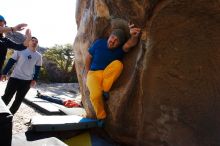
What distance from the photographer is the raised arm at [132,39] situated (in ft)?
19.2

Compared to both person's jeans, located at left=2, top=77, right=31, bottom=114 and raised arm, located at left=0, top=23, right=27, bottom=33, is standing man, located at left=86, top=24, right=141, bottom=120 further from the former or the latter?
person's jeans, located at left=2, top=77, right=31, bottom=114

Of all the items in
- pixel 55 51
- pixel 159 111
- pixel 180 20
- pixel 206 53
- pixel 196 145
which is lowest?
pixel 55 51

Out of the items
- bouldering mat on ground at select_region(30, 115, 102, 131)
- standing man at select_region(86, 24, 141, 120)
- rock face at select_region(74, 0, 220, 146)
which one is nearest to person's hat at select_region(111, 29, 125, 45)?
standing man at select_region(86, 24, 141, 120)

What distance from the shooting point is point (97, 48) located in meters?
6.67

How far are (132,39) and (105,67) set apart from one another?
2.70 ft

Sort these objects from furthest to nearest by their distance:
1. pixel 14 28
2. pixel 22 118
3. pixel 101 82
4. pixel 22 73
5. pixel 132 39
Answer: pixel 22 118 < pixel 22 73 < pixel 101 82 < pixel 14 28 < pixel 132 39

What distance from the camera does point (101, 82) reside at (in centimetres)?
654

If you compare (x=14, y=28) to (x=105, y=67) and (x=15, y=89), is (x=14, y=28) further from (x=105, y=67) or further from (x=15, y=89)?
(x=15, y=89)

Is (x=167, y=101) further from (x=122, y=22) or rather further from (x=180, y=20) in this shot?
(x=122, y=22)

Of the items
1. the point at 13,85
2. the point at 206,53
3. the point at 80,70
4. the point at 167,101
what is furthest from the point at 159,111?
the point at 13,85

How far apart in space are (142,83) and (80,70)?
272 cm

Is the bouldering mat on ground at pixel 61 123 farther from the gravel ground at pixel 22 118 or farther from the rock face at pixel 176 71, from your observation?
the rock face at pixel 176 71

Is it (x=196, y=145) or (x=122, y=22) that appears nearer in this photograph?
(x=196, y=145)

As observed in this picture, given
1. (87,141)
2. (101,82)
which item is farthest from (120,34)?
(87,141)
